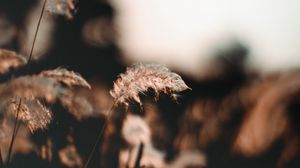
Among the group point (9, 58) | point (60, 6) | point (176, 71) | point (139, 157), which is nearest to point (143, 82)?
point (176, 71)

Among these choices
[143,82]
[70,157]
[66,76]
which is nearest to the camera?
[143,82]

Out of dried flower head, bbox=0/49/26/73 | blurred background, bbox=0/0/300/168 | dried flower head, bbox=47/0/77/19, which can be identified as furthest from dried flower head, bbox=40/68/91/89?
dried flower head, bbox=47/0/77/19

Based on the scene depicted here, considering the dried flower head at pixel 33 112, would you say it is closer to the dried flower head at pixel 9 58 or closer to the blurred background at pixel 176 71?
the blurred background at pixel 176 71

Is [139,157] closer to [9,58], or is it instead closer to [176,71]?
[176,71]

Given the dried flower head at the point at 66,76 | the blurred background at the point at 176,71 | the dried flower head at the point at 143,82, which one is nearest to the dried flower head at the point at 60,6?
the blurred background at the point at 176,71

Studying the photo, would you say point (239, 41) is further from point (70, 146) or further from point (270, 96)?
point (70, 146)

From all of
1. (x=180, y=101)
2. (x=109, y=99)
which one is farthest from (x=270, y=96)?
(x=109, y=99)

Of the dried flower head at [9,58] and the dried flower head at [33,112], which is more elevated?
the dried flower head at [9,58]
